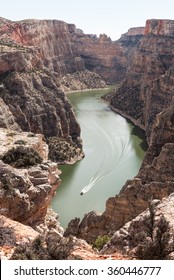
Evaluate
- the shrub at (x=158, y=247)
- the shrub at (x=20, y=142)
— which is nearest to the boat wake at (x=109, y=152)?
the shrub at (x=20, y=142)

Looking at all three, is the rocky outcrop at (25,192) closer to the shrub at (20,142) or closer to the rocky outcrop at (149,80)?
the shrub at (20,142)

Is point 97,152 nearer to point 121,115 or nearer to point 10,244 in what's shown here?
point 121,115

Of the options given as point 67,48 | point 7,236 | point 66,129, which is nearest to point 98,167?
point 66,129

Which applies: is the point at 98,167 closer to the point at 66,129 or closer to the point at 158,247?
the point at 66,129

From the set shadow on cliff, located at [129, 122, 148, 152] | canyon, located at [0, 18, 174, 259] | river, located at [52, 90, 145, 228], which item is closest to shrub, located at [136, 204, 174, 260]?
canyon, located at [0, 18, 174, 259]

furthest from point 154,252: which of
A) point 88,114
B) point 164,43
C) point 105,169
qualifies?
point 164,43
